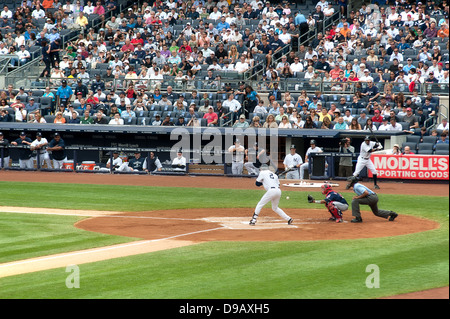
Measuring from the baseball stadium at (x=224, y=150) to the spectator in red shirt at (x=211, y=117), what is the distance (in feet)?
0.18

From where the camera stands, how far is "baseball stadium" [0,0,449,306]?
12.7m

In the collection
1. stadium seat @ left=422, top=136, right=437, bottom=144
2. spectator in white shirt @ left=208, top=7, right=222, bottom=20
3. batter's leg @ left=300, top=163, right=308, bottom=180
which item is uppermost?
spectator in white shirt @ left=208, top=7, right=222, bottom=20

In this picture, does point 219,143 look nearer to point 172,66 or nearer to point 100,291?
point 172,66

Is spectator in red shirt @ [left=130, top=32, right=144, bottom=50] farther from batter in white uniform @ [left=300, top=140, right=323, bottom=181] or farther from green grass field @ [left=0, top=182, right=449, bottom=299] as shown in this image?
green grass field @ [left=0, top=182, right=449, bottom=299]

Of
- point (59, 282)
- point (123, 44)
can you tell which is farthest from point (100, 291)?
point (123, 44)

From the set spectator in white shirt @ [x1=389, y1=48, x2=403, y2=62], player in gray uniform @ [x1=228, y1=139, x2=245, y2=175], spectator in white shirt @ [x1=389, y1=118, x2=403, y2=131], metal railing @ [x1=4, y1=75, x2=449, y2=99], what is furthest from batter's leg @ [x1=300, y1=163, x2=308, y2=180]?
spectator in white shirt @ [x1=389, y1=48, x2=403, y2=62]

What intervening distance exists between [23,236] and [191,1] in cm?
2307

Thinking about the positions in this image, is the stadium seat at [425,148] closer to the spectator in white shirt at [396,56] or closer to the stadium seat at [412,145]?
the stadium seat at [412,145]

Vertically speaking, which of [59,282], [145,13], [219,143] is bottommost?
[59,282]

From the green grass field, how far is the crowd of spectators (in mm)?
9275

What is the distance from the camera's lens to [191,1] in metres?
37.2

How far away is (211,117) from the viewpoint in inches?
1125

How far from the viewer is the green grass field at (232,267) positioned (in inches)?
441

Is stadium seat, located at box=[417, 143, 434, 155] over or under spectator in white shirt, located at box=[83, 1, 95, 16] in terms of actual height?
under
